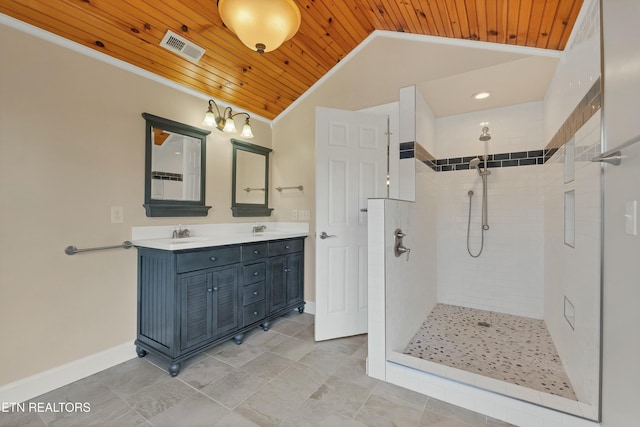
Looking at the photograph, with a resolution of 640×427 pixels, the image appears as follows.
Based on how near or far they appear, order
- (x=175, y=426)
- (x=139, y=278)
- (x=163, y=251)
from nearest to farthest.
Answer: (x=175, y=426) → (x=163, y=251) → (x=139, y=278)

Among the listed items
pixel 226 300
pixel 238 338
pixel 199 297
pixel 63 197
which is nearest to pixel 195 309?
pixel 199 297

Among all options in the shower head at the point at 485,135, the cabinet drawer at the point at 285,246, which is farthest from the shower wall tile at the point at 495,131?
the cabinet drawer at the point at 285,246

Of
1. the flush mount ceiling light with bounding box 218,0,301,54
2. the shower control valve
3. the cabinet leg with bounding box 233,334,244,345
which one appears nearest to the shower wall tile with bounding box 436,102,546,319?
the shower control valve

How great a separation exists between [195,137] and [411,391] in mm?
2699

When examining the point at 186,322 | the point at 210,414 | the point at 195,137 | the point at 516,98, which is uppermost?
the point at 516,98

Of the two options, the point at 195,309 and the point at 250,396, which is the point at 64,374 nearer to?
the point at 195,309

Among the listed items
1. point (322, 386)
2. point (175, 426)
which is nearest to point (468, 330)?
point (322, 386)

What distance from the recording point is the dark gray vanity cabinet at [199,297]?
192 cm

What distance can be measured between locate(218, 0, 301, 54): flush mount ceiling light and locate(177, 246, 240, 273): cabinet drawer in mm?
1428

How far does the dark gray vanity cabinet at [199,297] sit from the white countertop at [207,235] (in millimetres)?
50

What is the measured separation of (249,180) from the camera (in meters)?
3.13

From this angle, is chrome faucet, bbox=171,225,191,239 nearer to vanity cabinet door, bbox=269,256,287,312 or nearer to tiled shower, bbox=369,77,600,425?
vanity cabinet door, bbox=269,256,287,312

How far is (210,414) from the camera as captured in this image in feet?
5.06

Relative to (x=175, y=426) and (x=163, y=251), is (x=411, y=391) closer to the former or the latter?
(x=175, y=426)
